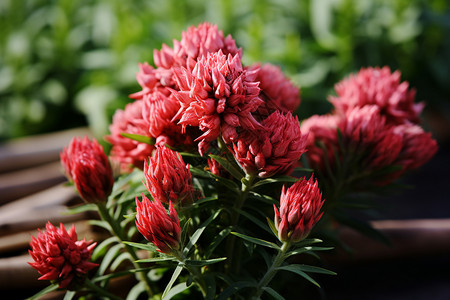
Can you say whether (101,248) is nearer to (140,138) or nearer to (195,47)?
(140,138)

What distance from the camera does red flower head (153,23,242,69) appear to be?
63cm

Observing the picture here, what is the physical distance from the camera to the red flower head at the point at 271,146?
0.54 metres

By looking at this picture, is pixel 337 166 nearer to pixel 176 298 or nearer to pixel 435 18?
pixel 176 298

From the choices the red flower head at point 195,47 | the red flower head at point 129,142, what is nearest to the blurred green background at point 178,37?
the red flower head at point 129,142

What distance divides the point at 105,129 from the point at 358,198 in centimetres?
122

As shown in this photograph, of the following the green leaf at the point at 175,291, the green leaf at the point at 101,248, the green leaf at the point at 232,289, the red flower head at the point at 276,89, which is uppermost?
the red flower head at the point at 276,89

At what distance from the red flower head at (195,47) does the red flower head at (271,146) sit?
0.14m

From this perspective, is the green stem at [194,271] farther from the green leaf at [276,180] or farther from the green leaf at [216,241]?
the green leaf at [276,180]

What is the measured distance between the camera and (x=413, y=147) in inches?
30.0

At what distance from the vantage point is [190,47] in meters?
0.63

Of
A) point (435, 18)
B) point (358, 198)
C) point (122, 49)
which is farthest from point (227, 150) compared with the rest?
point (435, 18)

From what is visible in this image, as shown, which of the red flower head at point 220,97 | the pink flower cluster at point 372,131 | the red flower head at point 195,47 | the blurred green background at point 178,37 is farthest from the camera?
the blurred green background at point 178,37

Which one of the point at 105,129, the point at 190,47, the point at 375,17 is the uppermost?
the point at 375,17

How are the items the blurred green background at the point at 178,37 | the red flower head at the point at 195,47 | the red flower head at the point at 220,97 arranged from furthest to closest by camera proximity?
the blurred green background at the point at 178,37 < the red flower head at the point at 195,47 < the red flower head at the point at 220,97
